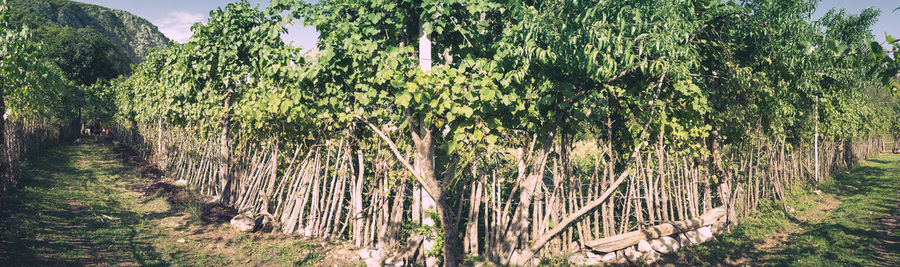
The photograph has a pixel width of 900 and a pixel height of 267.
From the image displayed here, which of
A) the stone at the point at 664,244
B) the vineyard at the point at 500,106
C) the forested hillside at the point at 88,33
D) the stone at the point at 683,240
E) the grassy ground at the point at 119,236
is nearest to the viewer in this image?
the vineyard at the point at 500,106

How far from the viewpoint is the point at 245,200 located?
8.05 metres

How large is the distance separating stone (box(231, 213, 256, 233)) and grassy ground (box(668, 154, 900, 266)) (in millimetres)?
6612

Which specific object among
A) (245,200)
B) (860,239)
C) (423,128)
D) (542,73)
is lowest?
(860,239)

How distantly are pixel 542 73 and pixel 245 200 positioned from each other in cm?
641

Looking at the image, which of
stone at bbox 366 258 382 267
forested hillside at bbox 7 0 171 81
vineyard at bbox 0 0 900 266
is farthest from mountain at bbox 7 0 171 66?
stone at bbox 366 258 382 267

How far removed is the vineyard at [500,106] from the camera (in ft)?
12.9

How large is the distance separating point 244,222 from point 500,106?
519 cm

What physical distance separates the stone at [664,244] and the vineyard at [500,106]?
24mm

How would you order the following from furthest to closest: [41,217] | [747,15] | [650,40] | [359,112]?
[41,217] < [747,15] < [359,112] < [650,40]

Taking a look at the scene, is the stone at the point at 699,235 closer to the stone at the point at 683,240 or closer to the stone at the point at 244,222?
the stone at the point at 683,240

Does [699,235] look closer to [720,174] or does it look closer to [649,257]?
[720,174]

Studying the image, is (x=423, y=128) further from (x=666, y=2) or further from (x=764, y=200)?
(x=764, y=200)

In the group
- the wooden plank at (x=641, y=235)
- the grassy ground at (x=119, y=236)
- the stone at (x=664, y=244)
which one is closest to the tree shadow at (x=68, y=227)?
the grassy ground at (x=119, y=236)

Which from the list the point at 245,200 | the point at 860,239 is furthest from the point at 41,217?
the point at 860,239
